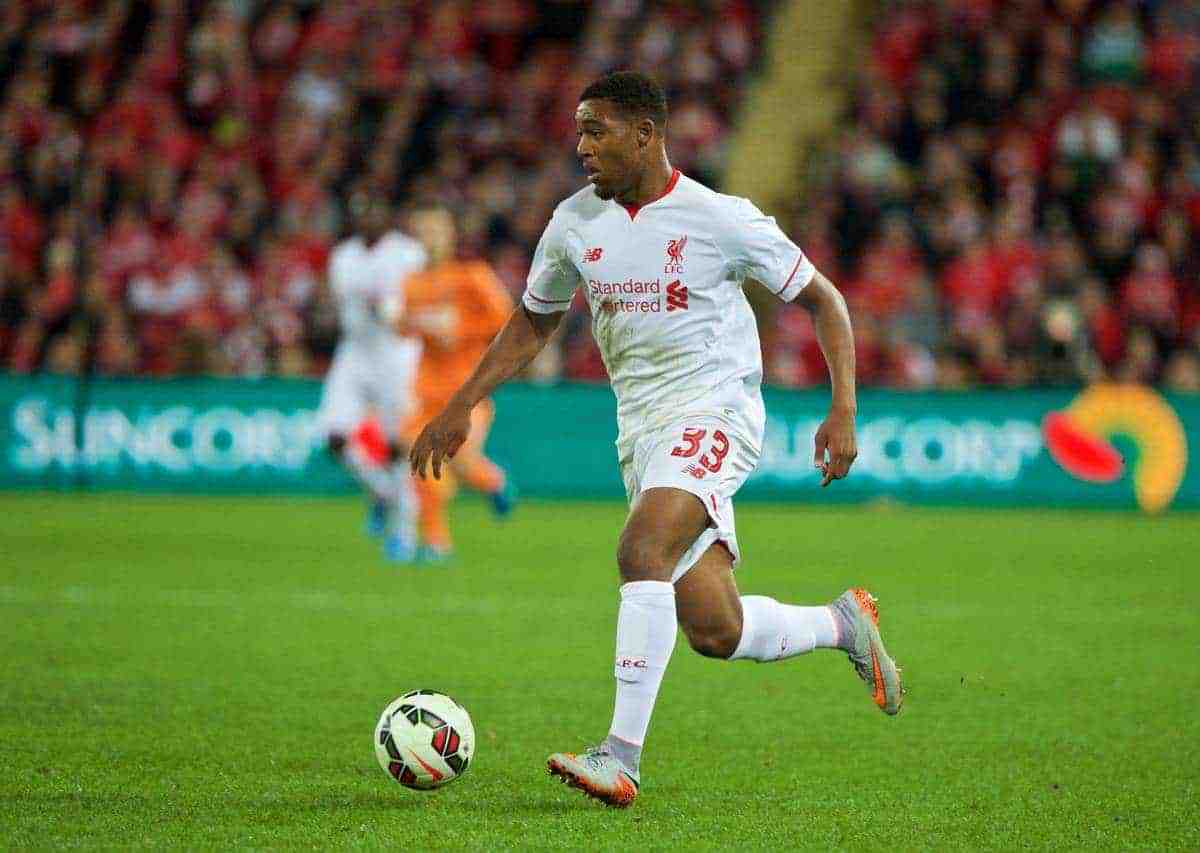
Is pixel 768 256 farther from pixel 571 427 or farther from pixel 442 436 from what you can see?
pixel 571 427

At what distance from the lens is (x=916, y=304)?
17.3 metres

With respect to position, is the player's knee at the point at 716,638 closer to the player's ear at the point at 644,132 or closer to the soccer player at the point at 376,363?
the player's ear at the point at 644,132

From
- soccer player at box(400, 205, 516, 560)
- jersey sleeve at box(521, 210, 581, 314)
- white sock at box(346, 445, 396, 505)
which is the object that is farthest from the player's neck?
white sock at box(346, 445, 396, 505)

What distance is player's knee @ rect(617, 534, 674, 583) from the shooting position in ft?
17.3

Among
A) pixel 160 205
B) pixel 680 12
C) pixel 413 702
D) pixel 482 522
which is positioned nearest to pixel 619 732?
pixel 413 702

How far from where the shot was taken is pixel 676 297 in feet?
18.1

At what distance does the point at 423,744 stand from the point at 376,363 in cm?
808

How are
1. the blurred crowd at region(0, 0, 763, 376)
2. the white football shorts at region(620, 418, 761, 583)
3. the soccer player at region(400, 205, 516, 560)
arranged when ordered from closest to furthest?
the white football shorts at region(620, 418, 761, 583) → the soccer player at region(400, 205, 516, 560) → the blurred crowd at region(0, 0, 763, 376)

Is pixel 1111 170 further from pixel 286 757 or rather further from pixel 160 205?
pixel 286 757

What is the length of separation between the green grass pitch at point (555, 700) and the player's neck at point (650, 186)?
171cm

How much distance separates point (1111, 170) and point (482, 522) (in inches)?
280

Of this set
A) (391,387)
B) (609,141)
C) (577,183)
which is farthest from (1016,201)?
(609,141)

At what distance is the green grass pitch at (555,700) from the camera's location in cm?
493

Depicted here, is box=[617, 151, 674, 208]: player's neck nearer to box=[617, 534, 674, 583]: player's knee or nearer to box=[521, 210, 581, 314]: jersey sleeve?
box=[521, 210, 581, 314]: jersey sleeve
